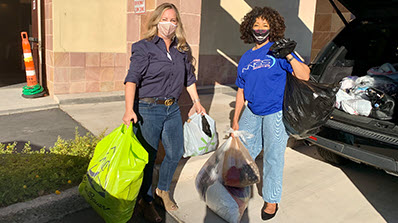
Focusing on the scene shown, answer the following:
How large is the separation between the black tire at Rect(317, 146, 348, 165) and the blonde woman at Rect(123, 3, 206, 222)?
226 centimetres

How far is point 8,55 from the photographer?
12.9 m

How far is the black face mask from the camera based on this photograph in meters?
2.92

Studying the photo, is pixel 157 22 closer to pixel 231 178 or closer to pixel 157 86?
pixel 157 86

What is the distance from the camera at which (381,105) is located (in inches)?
142

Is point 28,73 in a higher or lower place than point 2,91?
higher

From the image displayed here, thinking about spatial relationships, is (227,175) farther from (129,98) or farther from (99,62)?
(99,62)

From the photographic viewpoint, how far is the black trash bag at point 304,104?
2.85m

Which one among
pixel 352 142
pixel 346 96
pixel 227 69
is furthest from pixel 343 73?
pixel 227 69

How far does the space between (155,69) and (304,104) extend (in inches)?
49.9

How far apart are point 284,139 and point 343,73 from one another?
1871 mm

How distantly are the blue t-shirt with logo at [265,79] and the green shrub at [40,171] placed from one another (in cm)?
190

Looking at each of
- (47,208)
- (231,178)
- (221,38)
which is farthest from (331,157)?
(221,38)

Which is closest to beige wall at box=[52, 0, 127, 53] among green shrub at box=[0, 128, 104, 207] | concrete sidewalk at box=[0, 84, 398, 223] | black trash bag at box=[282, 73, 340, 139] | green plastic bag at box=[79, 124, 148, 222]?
concrete sidewalk at box=[0, 84, 398, 223]

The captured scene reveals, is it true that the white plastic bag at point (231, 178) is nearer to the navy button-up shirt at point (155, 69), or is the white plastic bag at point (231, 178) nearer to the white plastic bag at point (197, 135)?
the white plastic bag at point (197, 135)
